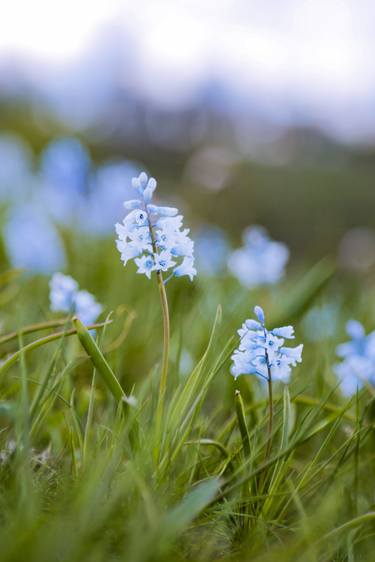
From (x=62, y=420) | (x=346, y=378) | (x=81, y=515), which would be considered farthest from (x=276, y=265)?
(x=81, y=515)

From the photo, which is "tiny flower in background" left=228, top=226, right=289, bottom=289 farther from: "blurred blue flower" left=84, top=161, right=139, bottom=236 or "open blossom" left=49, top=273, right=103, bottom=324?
"blurred blue flower" left=84, top=161, right=139, bottom=236

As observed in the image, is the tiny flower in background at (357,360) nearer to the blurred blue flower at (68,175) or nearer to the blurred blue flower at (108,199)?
the blurred blue flower at (108,199)

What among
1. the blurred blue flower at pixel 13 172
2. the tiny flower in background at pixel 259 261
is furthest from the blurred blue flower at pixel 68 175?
the tiny flower in background at pixel 259 261

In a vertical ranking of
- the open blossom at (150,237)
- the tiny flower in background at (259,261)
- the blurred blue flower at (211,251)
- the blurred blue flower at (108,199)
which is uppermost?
the blurred blue flower at (108,199)

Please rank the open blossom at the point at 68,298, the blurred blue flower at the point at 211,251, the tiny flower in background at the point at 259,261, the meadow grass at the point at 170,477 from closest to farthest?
1. the meadow grass at the point at 170,477
2. the open blossom at the point at 68,298
3. the tiny flower in background at the point at 259,261
4. the blurred blue flower at the point at 211,251

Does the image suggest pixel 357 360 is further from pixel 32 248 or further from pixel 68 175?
pixel 68 175

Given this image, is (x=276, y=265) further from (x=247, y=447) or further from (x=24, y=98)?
(x=24, y=98)

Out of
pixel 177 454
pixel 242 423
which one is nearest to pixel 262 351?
pixel 242 423

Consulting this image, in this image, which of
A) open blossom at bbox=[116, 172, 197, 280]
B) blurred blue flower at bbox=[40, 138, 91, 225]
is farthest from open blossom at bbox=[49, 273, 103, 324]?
blurred blue flower at bbox=[40, 138, 91, 225]
